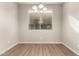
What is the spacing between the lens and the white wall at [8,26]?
5035 mm

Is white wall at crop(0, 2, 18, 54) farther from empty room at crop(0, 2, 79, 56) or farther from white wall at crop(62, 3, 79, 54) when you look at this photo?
white wall at crop(62, 3, 79, 54)

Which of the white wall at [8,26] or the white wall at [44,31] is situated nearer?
the white wall at [8,26]

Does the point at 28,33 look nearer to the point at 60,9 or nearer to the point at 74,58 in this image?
the point at 60,9

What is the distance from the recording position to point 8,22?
5816 millimetres

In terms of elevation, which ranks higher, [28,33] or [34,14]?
[34,14]

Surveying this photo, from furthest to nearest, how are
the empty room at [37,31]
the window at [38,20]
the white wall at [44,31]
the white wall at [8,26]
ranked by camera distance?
the white wall at [44,31], the window at [38,20], the empty room at [37,31], the white wall at [8,26]

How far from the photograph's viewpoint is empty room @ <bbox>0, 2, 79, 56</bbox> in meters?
5.23

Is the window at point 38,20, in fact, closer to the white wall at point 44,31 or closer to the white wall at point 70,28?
the white wall at point 44,31

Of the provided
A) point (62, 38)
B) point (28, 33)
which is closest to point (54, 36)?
point (62, 38)

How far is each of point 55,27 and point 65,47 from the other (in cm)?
134

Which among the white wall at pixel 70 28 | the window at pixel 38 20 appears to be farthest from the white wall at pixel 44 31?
the white wall at pixel 70 28

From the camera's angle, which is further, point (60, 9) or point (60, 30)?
point (60, 9)

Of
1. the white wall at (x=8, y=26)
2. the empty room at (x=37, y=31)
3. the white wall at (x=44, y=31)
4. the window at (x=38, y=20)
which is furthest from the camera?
the white wall at (x=44, y=31)

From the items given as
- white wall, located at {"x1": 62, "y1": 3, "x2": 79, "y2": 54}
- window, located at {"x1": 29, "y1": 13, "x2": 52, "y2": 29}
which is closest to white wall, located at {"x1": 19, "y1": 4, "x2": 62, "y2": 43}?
window, located at {"x1": 29, "y1": 13, "x2": 52, "y2": 29}
